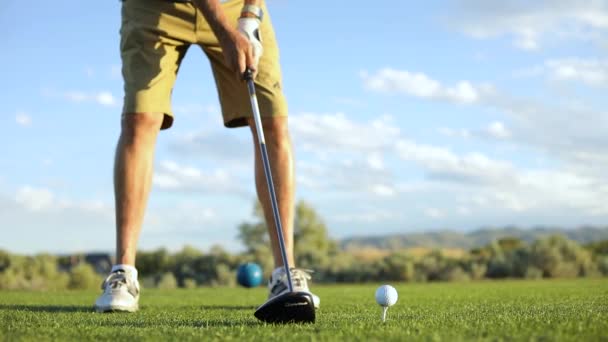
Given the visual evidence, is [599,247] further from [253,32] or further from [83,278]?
[253,32]

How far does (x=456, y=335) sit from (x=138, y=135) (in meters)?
2.66

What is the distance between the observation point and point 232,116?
4594 mm

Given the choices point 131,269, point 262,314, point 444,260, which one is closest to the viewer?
point 262,314

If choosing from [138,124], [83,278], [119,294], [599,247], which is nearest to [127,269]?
[119,294]

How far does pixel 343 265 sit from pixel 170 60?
10.4m

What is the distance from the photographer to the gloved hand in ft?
13.2

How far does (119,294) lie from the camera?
409 centimetres

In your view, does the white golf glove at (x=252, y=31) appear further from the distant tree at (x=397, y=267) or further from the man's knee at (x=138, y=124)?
the distant tree at (x=397, y=267)

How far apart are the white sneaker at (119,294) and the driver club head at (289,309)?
1.43 metres

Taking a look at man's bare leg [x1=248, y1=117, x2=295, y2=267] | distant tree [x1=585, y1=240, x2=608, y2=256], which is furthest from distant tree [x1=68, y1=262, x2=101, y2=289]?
distant tree [x1=585, y1=240, x2=608, y2=256]

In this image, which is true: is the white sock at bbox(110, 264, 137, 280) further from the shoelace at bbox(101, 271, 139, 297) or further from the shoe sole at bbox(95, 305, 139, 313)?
the shoe sole at bbox(95, 305, 139, 313)

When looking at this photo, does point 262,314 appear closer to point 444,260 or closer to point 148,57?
point 148,57

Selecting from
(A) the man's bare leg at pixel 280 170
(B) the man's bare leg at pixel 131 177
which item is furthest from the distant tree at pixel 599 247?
(B) the man's bare leg at pixel 131 177

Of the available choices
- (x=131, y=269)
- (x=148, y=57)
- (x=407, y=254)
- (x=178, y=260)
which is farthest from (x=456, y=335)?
(x=178, y=260)
